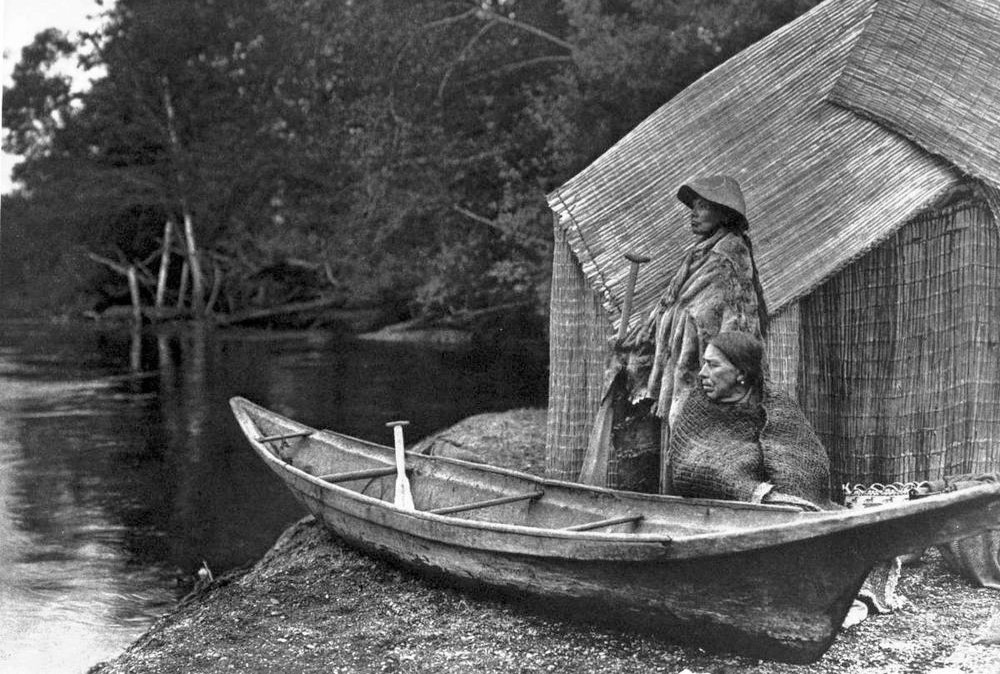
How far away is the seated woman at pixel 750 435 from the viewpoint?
604cm

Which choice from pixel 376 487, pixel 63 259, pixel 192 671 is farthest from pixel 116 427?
pixel 192 671

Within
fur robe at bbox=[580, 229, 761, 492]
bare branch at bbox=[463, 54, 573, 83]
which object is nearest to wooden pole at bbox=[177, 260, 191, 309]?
bare branch at bbox=[463, 54, 573, 83]

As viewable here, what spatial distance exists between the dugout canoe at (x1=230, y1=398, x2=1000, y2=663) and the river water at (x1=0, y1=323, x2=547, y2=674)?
2272 millimetres

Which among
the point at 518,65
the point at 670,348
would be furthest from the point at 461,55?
the point at 670,348

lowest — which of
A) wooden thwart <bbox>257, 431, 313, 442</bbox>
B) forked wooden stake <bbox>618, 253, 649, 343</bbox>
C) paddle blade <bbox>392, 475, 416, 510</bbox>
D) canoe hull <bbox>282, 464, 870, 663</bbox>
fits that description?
canoe hull <bbox>282, 464, 870, 663</bbox>

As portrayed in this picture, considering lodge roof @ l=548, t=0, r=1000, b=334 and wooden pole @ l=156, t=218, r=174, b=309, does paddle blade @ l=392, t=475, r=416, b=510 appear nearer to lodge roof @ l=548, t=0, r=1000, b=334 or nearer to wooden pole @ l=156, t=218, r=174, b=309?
lodge roof @ l=548, t=0, r=1000, b=334

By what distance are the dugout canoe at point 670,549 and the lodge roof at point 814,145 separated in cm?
147

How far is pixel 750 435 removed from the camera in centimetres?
612

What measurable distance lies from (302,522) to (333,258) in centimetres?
1217

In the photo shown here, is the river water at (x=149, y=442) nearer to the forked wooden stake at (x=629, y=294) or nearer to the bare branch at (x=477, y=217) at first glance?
the bare branch at (x=477, y=217)

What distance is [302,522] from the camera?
9.60m

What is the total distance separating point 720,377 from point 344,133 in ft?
42.5

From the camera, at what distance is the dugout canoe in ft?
16.5

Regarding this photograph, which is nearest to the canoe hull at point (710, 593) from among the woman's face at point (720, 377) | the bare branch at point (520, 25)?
the woman's face at point (720, 377)
